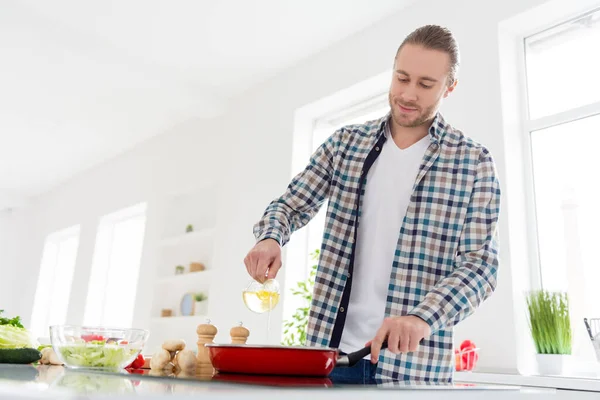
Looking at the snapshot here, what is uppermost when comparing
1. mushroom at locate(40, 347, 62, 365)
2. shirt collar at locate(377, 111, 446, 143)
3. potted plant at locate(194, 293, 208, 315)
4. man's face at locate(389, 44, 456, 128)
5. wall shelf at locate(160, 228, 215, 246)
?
wall shelf at locate(160, 228, 215, 246)

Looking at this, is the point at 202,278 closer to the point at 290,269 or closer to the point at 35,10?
the point at 290,269

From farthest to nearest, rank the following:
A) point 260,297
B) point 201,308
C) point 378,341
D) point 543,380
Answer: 1. point 201,308
2. point 543,380
3. point 260,297
4. point 378,341

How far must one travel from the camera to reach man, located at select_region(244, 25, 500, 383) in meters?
1.25

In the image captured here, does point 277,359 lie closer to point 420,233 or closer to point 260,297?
point 420,233

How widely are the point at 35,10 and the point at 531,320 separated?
142 inches

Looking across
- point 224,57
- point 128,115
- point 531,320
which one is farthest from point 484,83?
point 128,115

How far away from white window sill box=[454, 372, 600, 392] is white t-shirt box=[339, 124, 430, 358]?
94cm

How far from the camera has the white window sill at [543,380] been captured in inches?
83.8

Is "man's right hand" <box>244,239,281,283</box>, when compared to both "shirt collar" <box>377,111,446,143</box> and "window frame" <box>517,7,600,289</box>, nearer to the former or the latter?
"shirt collar" <box>377,111,446,143</box>

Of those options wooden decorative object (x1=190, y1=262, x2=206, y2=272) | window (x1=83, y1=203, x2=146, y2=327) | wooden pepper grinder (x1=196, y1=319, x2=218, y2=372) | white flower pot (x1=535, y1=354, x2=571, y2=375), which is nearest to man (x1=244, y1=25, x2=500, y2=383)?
wooden pepper grinder (x1=196, y1=319, x2=218, y2=372)

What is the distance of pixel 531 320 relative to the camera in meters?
2.50

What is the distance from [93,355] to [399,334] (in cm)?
48

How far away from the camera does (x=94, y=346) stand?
0.83 m

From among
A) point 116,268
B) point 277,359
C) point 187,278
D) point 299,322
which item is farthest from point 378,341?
point 116,268
